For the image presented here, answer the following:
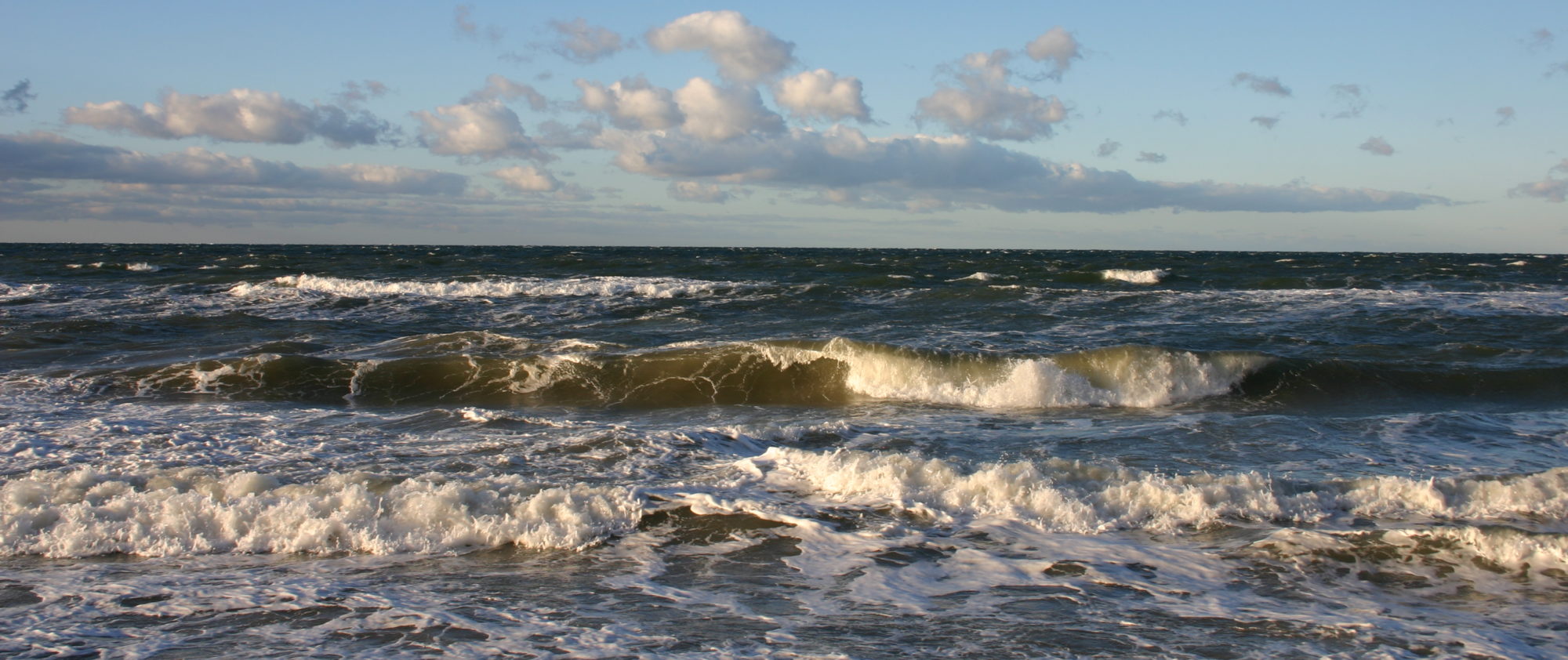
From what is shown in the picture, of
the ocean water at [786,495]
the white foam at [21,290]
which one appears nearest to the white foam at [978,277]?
the ocean water at [786,495]

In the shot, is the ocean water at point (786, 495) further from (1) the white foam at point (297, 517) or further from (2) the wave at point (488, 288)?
(2) the wave at point (488, 288)

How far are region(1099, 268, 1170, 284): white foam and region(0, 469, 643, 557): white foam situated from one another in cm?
2856

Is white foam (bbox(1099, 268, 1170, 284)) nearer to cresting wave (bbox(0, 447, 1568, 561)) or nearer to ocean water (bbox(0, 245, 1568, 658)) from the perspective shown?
ocean water (bbox(0, 245, 1568, 658))

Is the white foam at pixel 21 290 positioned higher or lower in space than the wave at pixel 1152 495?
higher

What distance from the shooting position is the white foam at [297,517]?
575 centimetres

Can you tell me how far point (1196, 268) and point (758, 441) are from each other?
35360 millimetres

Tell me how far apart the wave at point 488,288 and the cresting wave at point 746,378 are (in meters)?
13.1

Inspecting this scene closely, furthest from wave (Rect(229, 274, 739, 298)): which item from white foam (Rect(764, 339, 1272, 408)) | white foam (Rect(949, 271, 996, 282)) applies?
white foam (Rect(764, 339, 1272, 408))

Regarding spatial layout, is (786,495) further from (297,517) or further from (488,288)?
(488,288)

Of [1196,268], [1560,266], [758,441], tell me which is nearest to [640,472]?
[758,441]

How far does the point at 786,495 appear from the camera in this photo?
6918 millimetres

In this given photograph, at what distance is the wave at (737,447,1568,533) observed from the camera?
6.31 m

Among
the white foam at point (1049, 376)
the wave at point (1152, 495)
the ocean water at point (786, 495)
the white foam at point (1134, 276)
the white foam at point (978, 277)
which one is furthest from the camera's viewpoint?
the white foam at point (1134, 276)

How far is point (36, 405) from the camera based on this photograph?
10.5 meters
